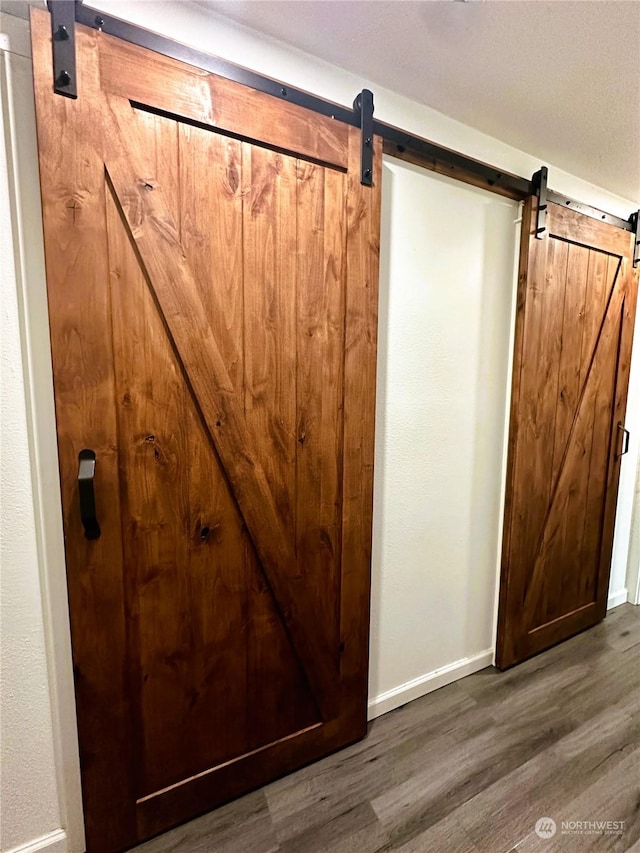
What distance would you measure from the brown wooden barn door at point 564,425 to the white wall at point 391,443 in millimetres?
102

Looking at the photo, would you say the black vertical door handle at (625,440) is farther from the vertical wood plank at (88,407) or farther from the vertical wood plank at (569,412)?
the vertical wood plank at (88,407)

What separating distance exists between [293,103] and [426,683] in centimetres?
235

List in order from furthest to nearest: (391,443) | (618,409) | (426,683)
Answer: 1. (618,409)
2. (426,683)
3. (391,443)

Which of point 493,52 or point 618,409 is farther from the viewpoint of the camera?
point 618,409

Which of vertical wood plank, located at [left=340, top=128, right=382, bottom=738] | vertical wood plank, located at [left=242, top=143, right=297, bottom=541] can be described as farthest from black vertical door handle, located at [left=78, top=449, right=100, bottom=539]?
vertical wood plank, located at [left=340, top=128, right=382, bottom=738]

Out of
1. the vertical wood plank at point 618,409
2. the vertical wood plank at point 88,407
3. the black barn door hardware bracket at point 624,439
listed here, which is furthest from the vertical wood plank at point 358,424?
the black barn door hardware bracket at point 624,439

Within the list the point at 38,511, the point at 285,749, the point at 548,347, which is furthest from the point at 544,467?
the point at 38,511

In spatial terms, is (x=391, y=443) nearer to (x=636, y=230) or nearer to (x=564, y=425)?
(x=564, y=425)

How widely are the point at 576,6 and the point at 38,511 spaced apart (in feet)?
6.61

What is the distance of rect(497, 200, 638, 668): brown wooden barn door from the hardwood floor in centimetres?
31

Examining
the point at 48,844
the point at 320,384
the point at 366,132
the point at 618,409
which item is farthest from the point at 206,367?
the point at 618,409

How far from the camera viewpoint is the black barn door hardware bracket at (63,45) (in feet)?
2.94

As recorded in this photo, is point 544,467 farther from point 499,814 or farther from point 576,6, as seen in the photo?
point 576,6

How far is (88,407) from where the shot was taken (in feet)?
3.39
